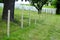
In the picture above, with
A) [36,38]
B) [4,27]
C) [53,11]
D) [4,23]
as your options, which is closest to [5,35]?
[36,38]

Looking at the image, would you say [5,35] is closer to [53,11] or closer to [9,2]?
[9,2]

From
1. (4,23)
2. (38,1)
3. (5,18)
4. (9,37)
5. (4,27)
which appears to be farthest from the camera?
(38,1)

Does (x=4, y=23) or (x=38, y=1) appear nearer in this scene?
(x=4, y=23)

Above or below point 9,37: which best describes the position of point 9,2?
above

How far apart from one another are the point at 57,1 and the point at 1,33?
81.2ft

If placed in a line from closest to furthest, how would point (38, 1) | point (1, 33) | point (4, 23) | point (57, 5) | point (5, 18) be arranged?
point (1, 33) < point (4, 23) < point (5, 18) < point (38, 1) < point (57, 5)

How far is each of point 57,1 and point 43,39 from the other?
981 inches

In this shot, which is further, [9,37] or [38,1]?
[38,1]

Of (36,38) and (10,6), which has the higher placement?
(10,6)

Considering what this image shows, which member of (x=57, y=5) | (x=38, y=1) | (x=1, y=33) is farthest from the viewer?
(x=57, y=5)

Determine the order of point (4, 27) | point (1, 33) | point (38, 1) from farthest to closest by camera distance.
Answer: point (38, 1), point (4, 27), point (1, 33)

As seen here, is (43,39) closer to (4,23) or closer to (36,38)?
(36,38)

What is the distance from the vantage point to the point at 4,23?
44.4ft

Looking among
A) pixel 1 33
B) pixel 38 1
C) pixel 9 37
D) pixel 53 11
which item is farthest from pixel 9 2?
pixel 53 11
